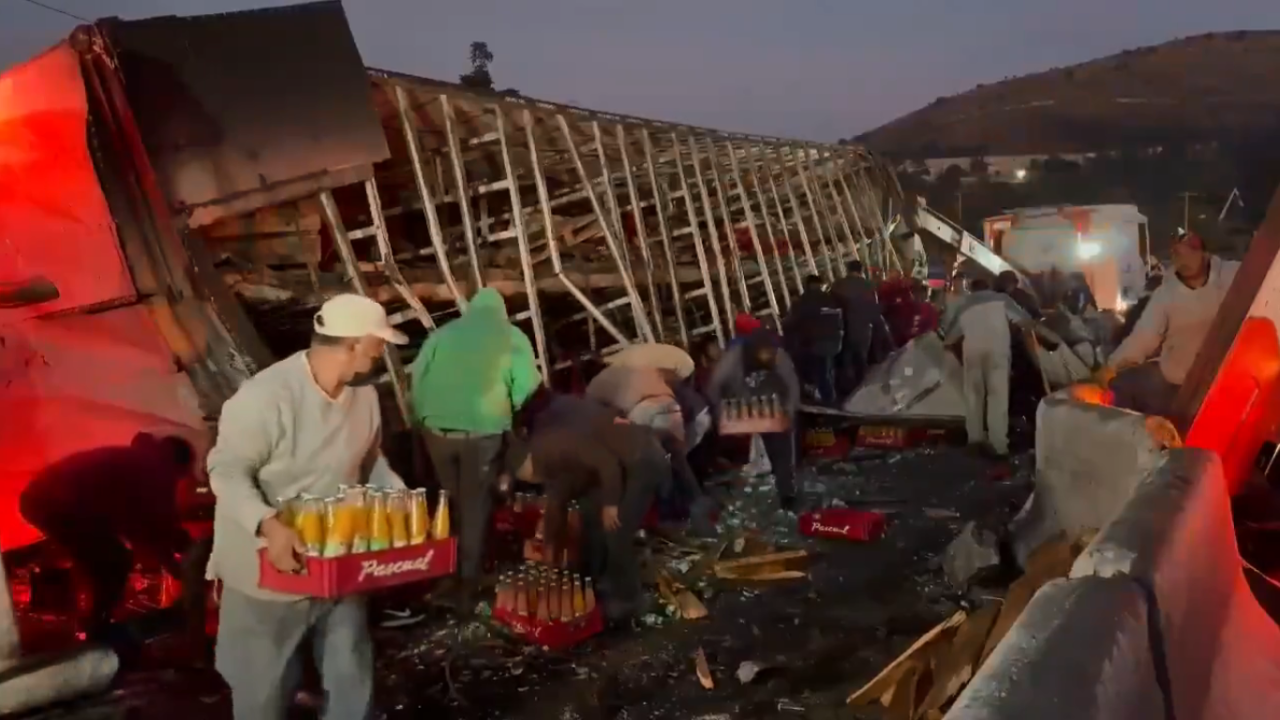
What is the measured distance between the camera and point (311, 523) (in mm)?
3420

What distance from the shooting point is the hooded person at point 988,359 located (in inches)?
421

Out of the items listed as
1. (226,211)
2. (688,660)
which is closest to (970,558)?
(688,660)

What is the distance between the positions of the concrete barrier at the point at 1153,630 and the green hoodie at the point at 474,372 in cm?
351

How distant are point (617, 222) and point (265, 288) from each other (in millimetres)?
5020

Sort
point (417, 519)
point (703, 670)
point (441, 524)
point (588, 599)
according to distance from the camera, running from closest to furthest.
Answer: point (417, 519), point (441, 524), point (703, 670), point (588, 599)

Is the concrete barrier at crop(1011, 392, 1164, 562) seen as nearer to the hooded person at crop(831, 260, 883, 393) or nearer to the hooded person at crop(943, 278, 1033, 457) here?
the hooded person at crop(943, 278, 1033, 457)

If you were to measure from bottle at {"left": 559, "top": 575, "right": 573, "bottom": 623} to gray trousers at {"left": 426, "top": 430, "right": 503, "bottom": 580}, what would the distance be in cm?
83

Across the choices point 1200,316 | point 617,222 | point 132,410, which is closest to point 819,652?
point 1200,316

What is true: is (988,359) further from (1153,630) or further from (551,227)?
(1153,630)

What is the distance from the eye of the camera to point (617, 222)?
12.1 metres

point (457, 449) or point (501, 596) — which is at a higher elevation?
point (457, 449)

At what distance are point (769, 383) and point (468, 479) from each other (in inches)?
111

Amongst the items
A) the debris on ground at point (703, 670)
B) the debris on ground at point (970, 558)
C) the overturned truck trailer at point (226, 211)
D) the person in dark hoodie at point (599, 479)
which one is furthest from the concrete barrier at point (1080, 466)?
the overturned truck trailer at point (226, 211)

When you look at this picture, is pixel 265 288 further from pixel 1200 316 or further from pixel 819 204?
pixel 819 204
